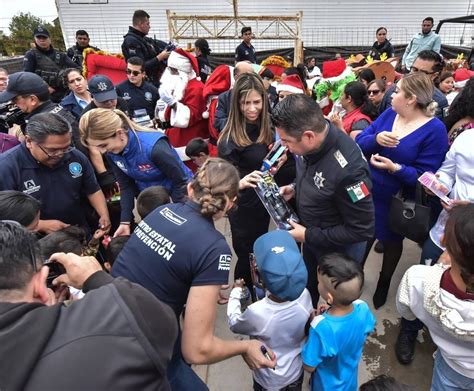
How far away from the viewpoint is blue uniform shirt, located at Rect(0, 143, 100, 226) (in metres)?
2.31

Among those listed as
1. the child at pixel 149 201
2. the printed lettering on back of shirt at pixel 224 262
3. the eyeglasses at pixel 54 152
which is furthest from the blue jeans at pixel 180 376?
the eyeglasses at pixel 54 152

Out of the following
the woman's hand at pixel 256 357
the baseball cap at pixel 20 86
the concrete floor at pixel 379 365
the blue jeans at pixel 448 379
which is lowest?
the concrete floor at pixel 379 365

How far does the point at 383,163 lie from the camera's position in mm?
2494

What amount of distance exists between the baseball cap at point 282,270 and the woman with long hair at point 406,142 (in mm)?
1273

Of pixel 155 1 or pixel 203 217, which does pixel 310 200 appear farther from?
pixel 155 1

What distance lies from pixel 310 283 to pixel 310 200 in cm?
85

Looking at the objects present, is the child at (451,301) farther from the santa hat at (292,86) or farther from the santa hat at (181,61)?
the santa hat at (181,61)

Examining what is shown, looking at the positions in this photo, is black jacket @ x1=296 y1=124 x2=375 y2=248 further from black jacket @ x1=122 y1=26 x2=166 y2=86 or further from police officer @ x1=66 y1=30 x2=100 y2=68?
police officer @ x1=66 y1=30 x2=100 y2=68

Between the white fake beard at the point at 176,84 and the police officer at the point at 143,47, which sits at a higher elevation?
the police officer at the point at 143,47

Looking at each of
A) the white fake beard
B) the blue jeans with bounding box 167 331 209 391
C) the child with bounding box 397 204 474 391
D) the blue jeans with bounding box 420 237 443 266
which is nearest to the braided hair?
the blue jeans with bounding box 167 331 209 391

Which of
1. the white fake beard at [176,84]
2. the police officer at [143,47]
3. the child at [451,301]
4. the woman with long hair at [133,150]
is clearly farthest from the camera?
the police officer at [143,47]

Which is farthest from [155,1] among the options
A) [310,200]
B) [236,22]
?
[310,200]

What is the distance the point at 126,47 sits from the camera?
5.44 metres

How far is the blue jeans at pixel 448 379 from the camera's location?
5.42 feet
